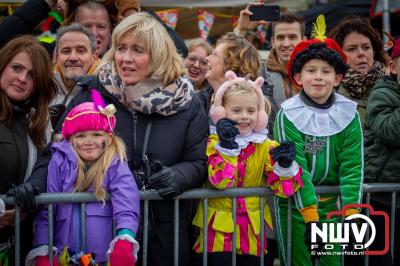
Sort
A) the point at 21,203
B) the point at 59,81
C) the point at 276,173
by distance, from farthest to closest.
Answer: the point at 59,81 < the point at 276,173 < the point at 21,203

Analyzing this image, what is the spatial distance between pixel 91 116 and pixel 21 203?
651mm

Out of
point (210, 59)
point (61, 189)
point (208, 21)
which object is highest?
point (208, 21)

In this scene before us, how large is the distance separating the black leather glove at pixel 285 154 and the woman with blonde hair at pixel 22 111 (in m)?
1.54

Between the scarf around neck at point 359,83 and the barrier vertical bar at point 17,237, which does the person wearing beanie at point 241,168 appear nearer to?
the barrier vertical bar at point 17,237

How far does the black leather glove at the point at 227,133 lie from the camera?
396 centimetres

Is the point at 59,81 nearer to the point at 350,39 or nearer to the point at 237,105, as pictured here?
the point at 237,105

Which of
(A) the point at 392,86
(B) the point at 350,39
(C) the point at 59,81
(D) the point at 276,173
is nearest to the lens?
(D) the point at 276,173

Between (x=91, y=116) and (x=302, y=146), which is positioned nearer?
(x=91, y=116)

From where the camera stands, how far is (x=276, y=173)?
4043 millimetres

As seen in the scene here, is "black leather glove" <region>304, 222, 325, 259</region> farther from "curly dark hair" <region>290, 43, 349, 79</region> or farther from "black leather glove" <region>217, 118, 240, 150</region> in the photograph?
"curly dark hair" <region>290, 43, 349, 79</region>

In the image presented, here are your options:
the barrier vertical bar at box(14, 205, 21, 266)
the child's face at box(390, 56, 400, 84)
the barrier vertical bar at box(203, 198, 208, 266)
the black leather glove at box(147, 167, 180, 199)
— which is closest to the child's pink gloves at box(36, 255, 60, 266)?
the barrier vertical bar at box(14, 205, 21, 266)

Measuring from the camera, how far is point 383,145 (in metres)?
4.60

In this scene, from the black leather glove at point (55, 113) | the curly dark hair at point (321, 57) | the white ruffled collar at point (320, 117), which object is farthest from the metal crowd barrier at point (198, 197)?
the black leather glove at point (55, 113)

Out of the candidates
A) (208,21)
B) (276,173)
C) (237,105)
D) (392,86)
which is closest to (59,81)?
(237,105)
